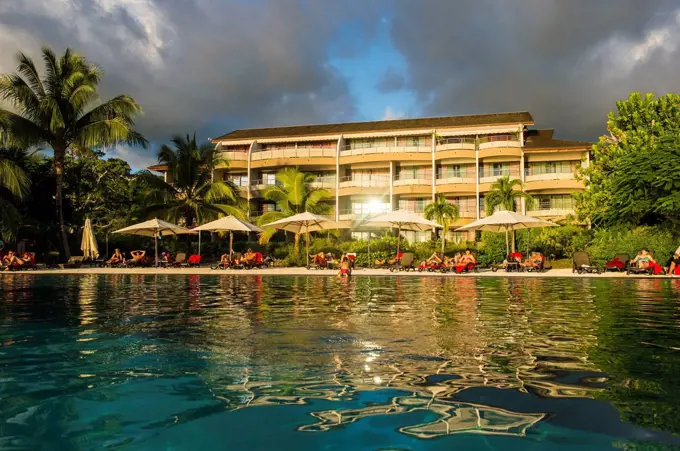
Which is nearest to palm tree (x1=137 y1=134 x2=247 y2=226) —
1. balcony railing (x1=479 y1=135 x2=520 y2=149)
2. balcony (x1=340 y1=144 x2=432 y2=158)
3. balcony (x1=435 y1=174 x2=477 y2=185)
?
balcony (x1=340 y1=144 x2=432 y2=158)

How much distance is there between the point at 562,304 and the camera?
34.3 ft

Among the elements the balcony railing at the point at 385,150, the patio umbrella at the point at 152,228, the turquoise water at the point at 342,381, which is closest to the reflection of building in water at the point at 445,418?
the turquoise water at the point at 342,381

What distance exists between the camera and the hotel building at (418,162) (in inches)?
1686

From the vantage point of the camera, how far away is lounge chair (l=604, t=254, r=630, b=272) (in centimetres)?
2148

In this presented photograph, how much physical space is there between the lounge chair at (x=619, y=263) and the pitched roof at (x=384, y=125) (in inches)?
952

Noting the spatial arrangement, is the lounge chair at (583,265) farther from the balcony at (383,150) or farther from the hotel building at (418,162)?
the balcony at (383,150)

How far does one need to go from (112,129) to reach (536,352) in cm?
2896

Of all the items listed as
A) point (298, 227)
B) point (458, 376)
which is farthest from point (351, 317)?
point (298, 227)

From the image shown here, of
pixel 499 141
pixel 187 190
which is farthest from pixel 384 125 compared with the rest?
pixel 187 190

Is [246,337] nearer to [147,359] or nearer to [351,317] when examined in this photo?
[147,359]

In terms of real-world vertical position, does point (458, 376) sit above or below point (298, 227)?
below

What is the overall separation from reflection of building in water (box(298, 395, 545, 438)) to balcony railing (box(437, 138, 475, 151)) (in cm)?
4171

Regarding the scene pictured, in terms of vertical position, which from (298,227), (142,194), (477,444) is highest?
(142,194)

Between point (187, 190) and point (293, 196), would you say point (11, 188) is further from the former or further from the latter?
point (293, 196)
